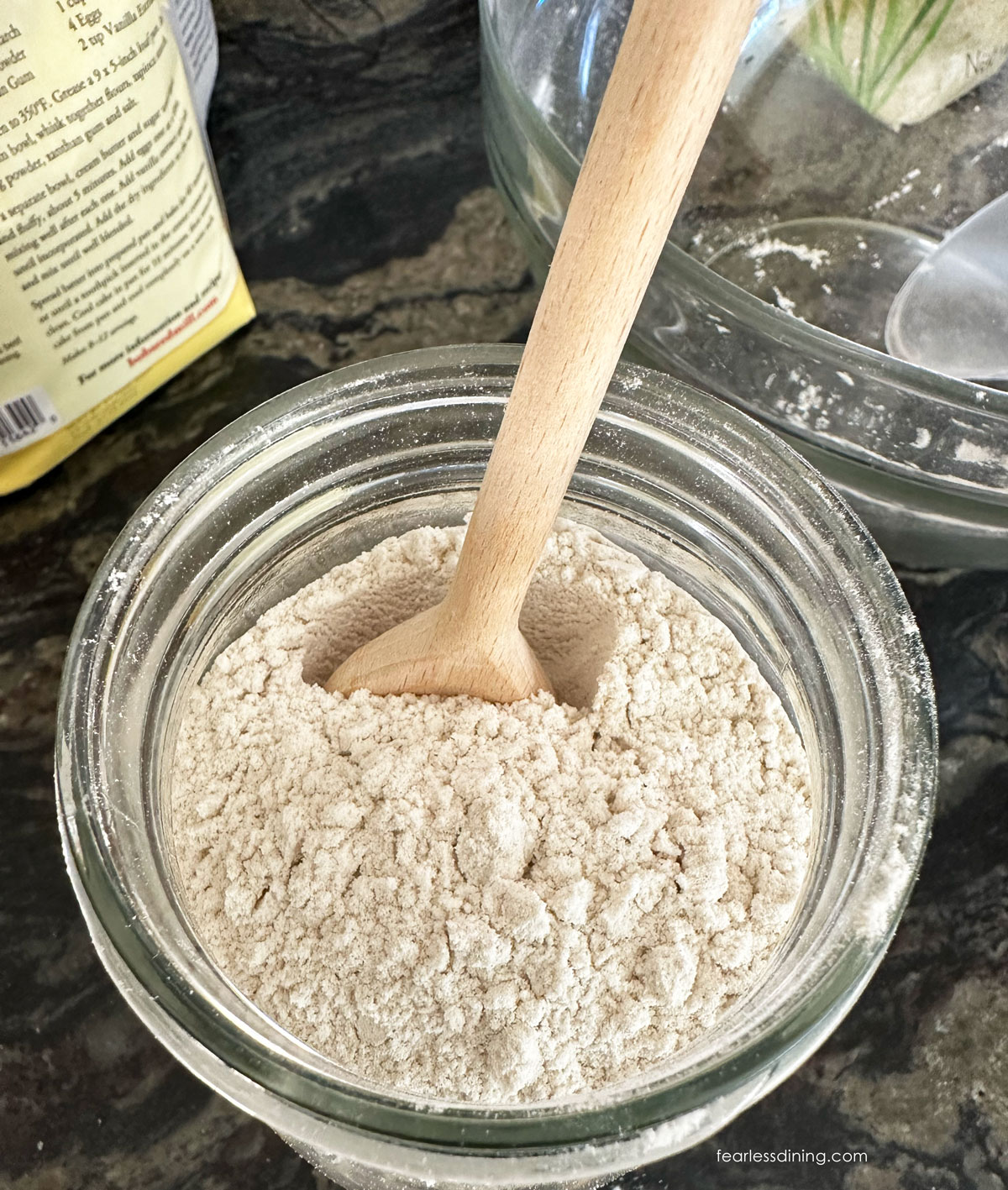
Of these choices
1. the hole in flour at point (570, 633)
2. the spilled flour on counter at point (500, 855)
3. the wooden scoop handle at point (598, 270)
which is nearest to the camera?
the wooden scoop handle at point (598, 270)

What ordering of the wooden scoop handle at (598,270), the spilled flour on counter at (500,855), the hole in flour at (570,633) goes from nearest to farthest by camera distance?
the wooden scoop handle at (598,270)
the spilled flour on counter at (500,855)
the hole in flour at (570,633)

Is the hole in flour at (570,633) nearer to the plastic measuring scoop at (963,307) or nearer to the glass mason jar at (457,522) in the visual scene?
the glass mason jar at (457,522)

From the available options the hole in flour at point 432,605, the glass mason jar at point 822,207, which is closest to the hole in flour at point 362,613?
the hole in flour at point 432,605

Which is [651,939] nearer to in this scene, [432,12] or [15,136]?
[15,136]

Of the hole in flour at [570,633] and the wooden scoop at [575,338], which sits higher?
the wooden scoop at [575,338]

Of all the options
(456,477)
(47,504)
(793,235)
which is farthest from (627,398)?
(47,504)

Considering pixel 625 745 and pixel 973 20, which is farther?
pixel 973 20
